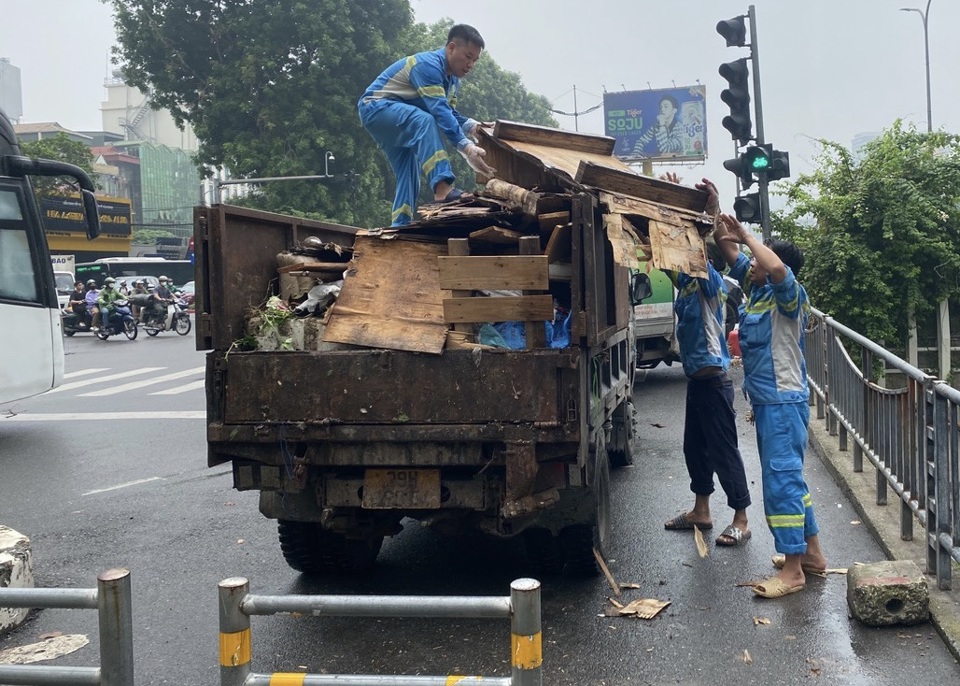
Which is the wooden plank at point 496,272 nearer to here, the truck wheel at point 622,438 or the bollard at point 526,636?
the bollard at point 526,636

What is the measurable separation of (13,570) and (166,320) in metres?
24.7

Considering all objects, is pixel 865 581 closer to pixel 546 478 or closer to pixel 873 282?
pixel 546 478

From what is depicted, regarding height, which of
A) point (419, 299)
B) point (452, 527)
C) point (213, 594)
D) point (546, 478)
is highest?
point (419, 299)

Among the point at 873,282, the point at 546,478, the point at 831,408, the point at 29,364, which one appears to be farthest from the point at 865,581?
the point at 873,282

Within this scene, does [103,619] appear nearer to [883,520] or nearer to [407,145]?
[407,145]

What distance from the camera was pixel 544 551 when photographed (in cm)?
518

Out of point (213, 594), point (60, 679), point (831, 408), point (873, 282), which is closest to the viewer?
point (60, 679)

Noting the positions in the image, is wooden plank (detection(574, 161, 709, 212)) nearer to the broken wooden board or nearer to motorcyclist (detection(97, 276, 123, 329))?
the broken wooden board

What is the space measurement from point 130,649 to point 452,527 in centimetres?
230

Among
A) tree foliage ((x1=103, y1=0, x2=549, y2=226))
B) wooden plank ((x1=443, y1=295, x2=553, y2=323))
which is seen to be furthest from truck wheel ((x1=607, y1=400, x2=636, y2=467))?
tree foliage ((x1=103, y1=0, x2=549, y2=226))

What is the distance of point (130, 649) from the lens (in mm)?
2703

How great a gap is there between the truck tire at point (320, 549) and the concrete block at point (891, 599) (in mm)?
2515

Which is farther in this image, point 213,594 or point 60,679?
point 213,594

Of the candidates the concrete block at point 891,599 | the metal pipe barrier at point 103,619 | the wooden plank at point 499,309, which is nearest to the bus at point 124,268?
the wooden plank at point 499,309
